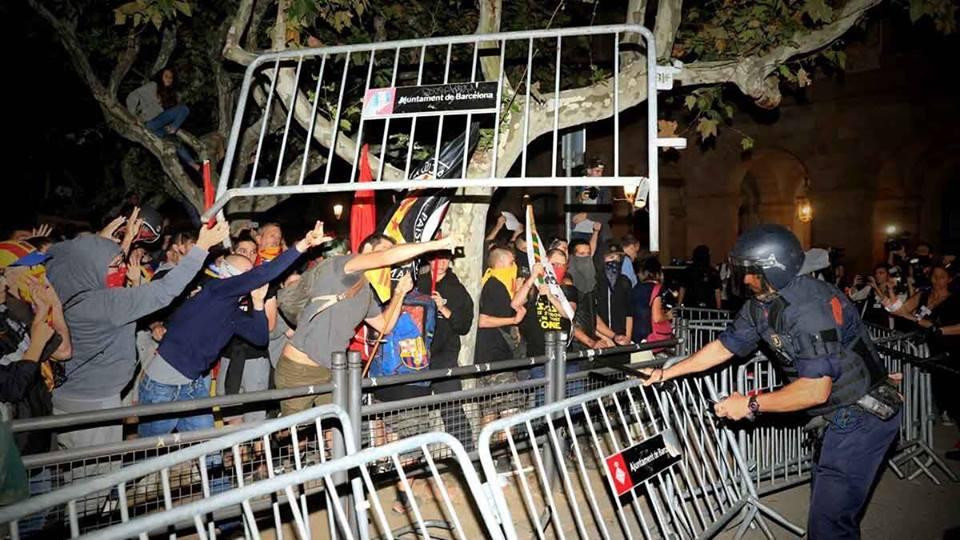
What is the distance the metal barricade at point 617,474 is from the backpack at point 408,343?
41.5 inches

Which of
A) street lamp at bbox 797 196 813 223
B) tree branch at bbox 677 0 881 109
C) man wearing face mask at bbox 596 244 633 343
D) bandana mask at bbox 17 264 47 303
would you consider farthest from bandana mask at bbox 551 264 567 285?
street lamp at bbox 797 196 813 223

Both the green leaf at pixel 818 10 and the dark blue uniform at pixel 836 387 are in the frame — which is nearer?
Result: the dark blue uniform at pixel 836 387

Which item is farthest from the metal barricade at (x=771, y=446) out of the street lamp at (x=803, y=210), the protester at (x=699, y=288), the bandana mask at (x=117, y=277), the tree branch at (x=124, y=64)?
the street lamp at (x=803, y=210)

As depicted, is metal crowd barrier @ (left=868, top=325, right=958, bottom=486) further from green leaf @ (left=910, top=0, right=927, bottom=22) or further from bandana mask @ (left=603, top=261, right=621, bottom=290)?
green leaf @ (left=910, top=0, right=927, bottom=22)

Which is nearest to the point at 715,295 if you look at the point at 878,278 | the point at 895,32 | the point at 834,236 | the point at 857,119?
the point at 878,278

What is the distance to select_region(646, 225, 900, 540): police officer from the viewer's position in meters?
4.06

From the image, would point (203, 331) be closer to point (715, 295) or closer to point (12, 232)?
point (12, 232)

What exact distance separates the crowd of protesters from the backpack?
0.05m

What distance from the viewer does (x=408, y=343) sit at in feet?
19.9

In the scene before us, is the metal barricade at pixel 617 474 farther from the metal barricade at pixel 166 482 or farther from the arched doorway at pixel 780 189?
the arched doorway at pixel 780 189

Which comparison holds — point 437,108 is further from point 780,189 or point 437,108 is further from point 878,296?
point 780,189

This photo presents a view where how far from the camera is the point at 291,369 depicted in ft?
17.1

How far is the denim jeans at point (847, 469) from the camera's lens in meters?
4.16

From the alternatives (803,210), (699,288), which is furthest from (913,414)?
(803,210)
